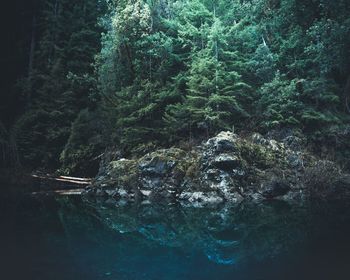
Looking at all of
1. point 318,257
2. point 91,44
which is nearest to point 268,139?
point 318,257

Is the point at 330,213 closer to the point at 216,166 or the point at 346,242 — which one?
the point at 346,242

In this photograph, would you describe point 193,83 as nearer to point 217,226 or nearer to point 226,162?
point 226,162

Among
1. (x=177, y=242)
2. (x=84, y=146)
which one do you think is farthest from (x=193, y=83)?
(x=177, y=242)

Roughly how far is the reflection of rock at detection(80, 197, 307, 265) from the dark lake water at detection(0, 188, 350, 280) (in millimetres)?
21

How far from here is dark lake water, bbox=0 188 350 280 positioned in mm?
6426

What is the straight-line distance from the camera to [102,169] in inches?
727

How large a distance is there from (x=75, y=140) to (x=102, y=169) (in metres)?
3.86

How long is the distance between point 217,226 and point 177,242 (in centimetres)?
203

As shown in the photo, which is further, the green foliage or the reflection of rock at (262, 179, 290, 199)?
the green foliage

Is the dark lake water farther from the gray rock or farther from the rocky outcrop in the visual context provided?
the gray rock

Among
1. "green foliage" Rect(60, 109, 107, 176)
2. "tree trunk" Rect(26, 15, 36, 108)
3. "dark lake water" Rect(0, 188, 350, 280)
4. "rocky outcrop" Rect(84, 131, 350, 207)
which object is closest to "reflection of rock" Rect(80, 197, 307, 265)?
"dark lake water" Rect(0, 188, 350, 280)

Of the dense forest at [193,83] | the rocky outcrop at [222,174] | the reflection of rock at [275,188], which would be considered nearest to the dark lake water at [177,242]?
the reflection of rock at [275,188]

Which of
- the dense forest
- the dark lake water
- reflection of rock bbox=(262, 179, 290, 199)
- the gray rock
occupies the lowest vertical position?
the dark lake water

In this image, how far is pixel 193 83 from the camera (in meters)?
17.5
